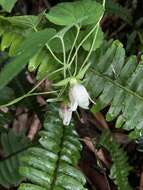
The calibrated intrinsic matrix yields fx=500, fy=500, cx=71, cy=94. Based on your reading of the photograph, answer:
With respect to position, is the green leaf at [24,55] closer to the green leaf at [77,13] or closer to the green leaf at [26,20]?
Answer: the green leaf at [77,13]

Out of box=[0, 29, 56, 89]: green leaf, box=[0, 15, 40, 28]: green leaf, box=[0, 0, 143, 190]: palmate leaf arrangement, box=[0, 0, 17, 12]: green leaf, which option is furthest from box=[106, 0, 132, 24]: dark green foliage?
box=[0, 29, 56, 89]: green leaf

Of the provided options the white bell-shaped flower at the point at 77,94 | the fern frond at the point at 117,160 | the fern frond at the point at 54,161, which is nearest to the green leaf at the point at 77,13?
the white bell-shaped flower at the point at 77,94

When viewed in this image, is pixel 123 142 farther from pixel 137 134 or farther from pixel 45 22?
pixel 45 22

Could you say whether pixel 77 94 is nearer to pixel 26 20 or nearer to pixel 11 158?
pixel 26 20

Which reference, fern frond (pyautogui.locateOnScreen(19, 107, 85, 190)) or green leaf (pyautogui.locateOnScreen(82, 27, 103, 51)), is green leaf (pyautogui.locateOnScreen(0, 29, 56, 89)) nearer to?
green leaf (pyautogui.locateOnScreen(82, 27, 103, 51))

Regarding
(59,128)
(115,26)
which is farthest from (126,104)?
(115,26)

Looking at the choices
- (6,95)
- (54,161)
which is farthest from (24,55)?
Result: (6,95)
